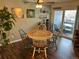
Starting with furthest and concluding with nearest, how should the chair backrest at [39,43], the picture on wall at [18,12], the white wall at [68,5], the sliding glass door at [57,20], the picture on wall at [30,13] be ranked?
1. the sliding glass door at [57,20]
2. the picture on wall at [30,13]
3. the white wall at [68,5]
4. the picture on wall at [18,12]
5. the chair backrest at [39,43]

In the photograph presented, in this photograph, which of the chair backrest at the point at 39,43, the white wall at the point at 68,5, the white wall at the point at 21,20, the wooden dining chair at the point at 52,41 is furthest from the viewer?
the white wall at the point at 68,5

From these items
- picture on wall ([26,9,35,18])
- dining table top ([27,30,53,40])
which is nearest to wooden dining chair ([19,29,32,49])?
dining table top ([27,30,53,40])

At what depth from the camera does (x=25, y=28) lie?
23.0ft

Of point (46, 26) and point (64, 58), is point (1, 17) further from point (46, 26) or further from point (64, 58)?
point (46, 26)

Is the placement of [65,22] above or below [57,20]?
below

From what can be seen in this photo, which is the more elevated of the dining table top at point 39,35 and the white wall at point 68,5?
the white wall at point 68,5

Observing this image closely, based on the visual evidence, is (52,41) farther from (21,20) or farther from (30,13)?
(30,13)

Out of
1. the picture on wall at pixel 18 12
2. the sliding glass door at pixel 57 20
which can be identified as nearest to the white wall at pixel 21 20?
the picture on wall at pixel 18 12

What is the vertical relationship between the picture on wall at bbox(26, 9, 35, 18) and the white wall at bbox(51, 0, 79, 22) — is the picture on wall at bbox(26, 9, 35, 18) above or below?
below

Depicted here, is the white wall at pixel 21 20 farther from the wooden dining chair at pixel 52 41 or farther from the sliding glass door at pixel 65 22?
the wooden dining chair at pixel 52 41

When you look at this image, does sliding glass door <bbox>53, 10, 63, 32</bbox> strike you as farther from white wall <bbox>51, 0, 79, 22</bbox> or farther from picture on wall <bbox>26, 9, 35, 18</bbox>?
picture on wall <bbox>26, 9, 35, 18</bbox>

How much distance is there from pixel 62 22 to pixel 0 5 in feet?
13.8

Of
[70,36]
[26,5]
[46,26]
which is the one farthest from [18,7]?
[70,36]

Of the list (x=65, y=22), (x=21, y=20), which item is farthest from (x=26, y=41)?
(x=65, y=22)
